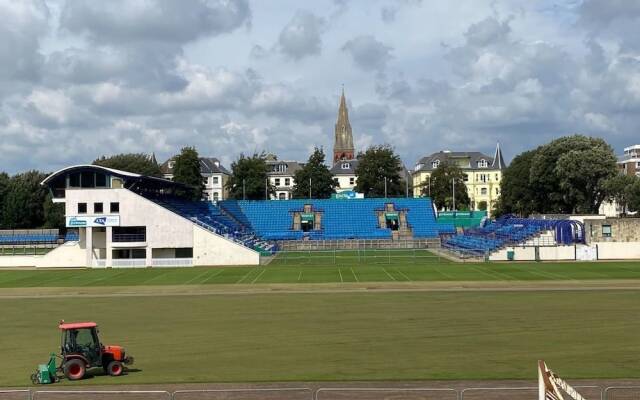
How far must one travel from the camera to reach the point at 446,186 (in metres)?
175

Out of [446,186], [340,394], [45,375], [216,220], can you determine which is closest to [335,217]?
[216,220]

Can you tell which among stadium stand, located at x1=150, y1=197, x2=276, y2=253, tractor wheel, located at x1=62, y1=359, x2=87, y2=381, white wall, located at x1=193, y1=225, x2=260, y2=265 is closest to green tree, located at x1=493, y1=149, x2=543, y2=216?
stadium stand, located at x1=150, y1=197, x2=276, y2=253

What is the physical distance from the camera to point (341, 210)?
13000 centimetres

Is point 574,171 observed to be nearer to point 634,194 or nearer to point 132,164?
point 634,194

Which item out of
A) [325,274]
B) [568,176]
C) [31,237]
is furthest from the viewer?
[31,237]

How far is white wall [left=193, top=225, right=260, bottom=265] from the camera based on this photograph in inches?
3428

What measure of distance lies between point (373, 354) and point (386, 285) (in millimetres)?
29210

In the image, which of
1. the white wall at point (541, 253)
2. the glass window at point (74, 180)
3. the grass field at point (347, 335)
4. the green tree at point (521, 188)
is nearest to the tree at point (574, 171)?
the green tree at point (521, 188)

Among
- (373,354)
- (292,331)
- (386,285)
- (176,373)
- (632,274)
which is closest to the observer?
(176,373)

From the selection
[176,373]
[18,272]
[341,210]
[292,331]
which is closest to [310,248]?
[341,210]

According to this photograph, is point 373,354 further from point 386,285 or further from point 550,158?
point 550,158

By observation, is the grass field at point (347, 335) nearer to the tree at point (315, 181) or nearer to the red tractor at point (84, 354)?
the red tractor at point (84, 354)

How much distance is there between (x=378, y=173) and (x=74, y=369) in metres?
142

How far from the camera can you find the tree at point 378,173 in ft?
543
